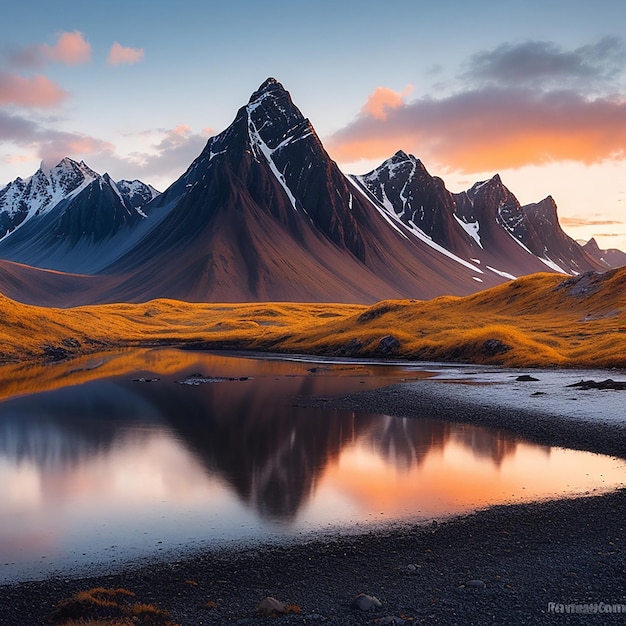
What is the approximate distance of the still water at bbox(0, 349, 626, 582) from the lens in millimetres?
21078

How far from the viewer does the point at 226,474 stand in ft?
94.6

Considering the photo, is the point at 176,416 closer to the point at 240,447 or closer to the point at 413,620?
the point at 240,447

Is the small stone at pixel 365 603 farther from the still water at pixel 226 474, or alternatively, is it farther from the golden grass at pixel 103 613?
the still water at pixel 226 474

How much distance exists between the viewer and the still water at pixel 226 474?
21078 millimetres

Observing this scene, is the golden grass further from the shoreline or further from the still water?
the still water

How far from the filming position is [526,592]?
52.3ft

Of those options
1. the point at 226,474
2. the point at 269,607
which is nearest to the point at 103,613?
the point at 269,607

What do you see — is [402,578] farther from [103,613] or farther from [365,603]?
[103,613]

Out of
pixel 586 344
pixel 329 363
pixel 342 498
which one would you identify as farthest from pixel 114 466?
pixel 586 344

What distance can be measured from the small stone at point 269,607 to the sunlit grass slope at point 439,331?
62.9m

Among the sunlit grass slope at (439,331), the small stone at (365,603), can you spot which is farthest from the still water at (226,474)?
the sunlit grass slope at (439,331)

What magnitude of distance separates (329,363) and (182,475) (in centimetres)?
6048

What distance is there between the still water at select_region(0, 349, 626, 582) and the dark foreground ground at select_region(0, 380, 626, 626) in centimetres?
147

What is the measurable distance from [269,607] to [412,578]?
4.41m
